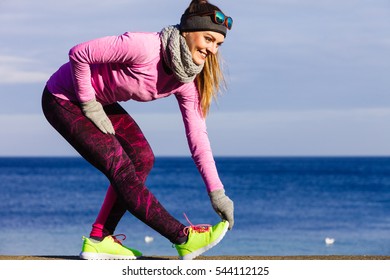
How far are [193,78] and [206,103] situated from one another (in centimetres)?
29

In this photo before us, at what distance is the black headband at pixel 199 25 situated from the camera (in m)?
4.58

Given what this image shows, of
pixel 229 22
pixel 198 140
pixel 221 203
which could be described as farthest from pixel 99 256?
pixel 229 22

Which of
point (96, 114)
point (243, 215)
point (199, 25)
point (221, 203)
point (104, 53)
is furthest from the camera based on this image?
point (243, 215)

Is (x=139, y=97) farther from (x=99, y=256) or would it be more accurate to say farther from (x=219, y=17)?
(x=99, y=256)

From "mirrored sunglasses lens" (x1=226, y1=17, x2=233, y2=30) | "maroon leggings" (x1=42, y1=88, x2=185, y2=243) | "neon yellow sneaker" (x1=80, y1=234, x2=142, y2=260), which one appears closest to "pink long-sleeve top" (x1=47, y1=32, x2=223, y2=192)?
"maroon leggings" (x1=42, y1=88, x2=185, y2=243)

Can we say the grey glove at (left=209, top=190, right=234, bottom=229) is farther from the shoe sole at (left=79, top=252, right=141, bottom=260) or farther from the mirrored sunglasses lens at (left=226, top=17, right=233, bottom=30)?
the mirrored sunglasses lens at (left=226, top=17, right=233, bottom=30)

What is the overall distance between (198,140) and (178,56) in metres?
0.65

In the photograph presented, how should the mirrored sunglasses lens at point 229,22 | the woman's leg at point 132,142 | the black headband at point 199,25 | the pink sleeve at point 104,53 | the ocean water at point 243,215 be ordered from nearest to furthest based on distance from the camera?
the pink sleeve at point 104,53 → the black headband at point 199,25 → the mirrored sunglasses lens at point 229,22 → the woman's leg at point 132,142 → the ocean water at point 243,215

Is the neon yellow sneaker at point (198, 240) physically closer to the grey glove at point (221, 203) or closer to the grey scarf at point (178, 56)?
the grey glove at point (221, 203)

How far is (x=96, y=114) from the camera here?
4.70m

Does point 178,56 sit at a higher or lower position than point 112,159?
higher

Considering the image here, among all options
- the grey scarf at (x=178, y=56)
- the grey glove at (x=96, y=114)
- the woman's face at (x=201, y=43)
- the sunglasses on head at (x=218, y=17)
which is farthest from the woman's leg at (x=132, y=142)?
the sunglasses on head at (x=218, y=17)

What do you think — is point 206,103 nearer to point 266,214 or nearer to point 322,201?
point 266,214

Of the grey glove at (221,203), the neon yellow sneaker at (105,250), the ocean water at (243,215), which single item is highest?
the ocean water at (243,215)
